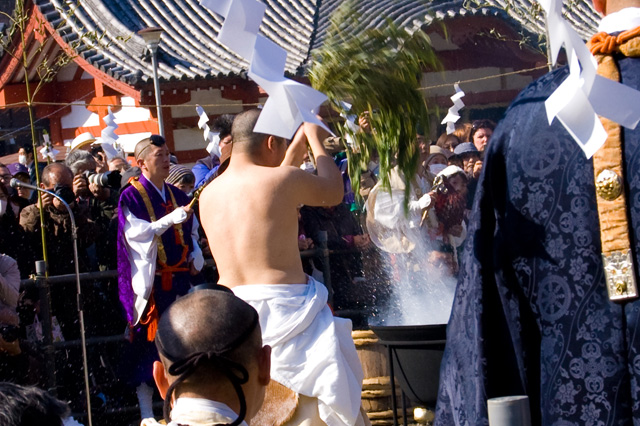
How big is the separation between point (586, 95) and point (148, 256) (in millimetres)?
5132

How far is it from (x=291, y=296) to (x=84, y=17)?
35.9 feet

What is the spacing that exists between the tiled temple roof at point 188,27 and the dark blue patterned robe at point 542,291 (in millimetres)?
10267

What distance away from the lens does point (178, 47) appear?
14.3 m

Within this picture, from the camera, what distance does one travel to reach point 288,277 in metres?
4.23

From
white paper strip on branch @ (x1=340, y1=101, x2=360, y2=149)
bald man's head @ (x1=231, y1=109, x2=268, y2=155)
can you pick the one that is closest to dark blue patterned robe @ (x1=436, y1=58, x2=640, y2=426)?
white paper strip on branch @ (x1=340, y1=101, x2=360, y2=149)

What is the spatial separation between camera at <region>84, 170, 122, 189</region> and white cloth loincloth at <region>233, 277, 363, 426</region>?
3.53m

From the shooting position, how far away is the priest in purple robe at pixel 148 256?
6801 mm

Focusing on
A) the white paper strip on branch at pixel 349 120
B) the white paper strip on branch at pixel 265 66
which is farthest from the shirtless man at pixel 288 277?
the white paper strip on branch at pixel 265 66

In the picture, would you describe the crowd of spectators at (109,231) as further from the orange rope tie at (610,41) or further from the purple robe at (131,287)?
the orange rope tie at (610,41)

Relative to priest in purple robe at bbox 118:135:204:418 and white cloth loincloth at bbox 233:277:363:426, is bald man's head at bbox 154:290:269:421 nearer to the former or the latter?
white cloth loincloth at bbox 233:277:363:426

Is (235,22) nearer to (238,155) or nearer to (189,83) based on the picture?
(238,155)

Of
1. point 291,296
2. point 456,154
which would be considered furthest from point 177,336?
point 456,154

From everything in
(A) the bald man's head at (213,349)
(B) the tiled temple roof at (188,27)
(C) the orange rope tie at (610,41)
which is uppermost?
(B) the tiled temple roof at (188,27)

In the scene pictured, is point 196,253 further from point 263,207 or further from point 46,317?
point 263,207
